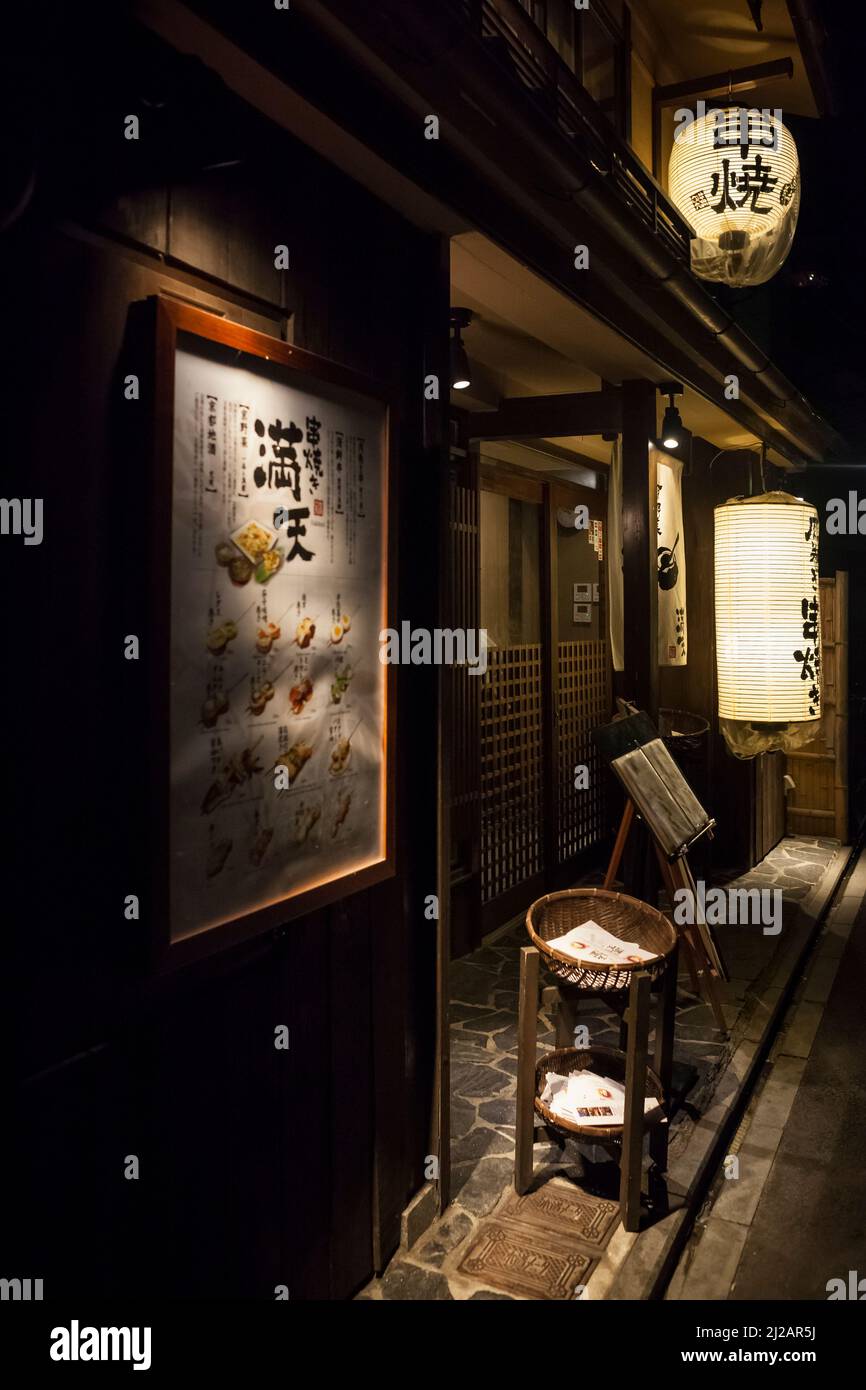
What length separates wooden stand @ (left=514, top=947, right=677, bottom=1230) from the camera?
17.1 ft

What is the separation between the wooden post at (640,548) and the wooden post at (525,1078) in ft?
13.7

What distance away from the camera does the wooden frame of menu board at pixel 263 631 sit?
130 inches

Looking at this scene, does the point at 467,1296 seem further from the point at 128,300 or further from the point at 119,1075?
the point at 128,300

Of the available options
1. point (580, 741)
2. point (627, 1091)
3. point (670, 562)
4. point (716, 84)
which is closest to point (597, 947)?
point (627, 1091)

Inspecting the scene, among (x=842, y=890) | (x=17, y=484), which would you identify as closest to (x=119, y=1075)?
(x=17, y=484)

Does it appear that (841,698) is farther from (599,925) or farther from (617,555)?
(599,925)

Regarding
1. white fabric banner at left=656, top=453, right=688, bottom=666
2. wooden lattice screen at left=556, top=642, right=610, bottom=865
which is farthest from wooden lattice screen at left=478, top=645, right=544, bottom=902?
white fabric banner at left=656, top=453, right=688, bottom=666

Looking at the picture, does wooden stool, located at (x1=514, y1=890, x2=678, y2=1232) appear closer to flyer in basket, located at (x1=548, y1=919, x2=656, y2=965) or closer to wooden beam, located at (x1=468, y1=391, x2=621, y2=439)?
flyer in basket, located at (x1=548, y1=919, x2=656, y2=965)

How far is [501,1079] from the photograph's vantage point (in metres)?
7.24

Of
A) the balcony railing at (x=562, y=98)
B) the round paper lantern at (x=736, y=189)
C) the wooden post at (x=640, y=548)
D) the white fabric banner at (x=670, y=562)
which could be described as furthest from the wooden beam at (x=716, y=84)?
the white fabric banner at (x=670, y=562)

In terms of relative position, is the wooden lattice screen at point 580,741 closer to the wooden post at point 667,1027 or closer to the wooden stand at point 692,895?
the wooden stand at point 692,895

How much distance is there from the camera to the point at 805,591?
9.14 meters

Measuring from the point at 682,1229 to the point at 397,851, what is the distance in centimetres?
292

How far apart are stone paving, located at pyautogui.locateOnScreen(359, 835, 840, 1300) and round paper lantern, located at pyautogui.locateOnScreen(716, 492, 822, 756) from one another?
279cm
